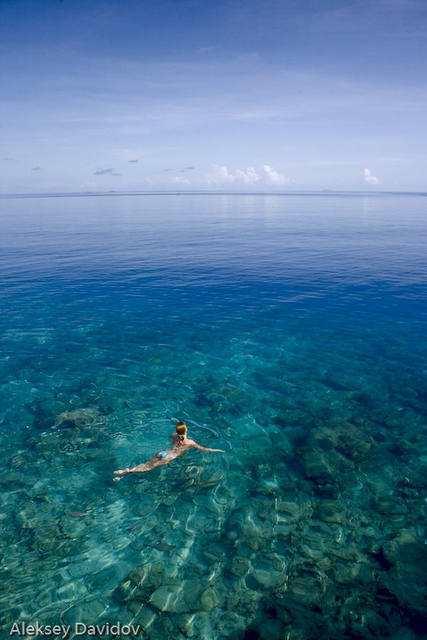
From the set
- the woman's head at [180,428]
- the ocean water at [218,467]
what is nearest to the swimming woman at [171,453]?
the woman's head at [180,428]

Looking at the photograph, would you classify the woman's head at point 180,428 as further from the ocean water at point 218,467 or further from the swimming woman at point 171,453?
A: the ocean water at point 218,467

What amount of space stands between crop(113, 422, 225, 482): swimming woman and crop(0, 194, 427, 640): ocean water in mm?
430

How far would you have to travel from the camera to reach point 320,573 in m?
11.7

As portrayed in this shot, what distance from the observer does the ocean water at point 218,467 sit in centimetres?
1088

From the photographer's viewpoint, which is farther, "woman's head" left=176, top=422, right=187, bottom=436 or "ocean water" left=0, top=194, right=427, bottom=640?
"woman's head" left=176, top=422, right=187, bottom=436

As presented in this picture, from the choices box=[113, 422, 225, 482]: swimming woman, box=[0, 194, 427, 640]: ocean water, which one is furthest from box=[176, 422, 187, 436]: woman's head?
box=[0, 194, 427, 640]: ocean water

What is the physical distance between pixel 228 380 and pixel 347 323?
15.8m

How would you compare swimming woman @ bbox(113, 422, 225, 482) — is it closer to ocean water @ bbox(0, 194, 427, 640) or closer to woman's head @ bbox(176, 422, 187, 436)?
woman's head @ bbox(176, 422, 187, 436)

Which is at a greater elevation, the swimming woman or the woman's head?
the woman's head

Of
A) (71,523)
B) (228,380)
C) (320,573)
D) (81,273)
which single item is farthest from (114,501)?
(81,273)

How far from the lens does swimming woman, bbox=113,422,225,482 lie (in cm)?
1569

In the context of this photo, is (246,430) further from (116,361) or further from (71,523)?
(116,361)

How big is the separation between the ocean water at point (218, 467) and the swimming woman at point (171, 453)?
16.9 inches

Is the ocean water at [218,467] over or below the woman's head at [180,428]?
below
